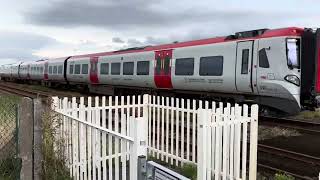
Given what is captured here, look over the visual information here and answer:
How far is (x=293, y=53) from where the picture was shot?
44.9 ft

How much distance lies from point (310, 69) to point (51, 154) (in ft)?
34.1

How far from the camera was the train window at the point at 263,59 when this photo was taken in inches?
548

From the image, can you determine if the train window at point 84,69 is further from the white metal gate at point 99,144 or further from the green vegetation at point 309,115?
the white metal gate at point 99,144

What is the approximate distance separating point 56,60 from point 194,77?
2373 cm

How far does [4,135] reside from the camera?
8.50m

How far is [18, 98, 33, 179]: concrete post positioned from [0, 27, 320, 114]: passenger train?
371 inches

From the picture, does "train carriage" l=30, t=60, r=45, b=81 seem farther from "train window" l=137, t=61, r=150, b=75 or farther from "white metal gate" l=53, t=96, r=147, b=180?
"white metal gate" l=53, t=96, r=147, b=180

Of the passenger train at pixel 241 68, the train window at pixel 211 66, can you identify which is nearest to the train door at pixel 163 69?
the passenger train at pixel 241 68

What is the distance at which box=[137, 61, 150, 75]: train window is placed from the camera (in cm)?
2107

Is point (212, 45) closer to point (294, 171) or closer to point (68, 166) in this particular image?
point (294, 171)

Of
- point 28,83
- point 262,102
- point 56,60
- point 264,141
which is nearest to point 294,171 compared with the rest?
point 264,141

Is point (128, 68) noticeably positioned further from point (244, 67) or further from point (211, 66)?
point (244, 67)

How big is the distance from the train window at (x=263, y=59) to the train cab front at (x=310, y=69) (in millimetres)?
1186

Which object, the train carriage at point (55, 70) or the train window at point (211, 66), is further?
the train carriage at point (55, 70)
